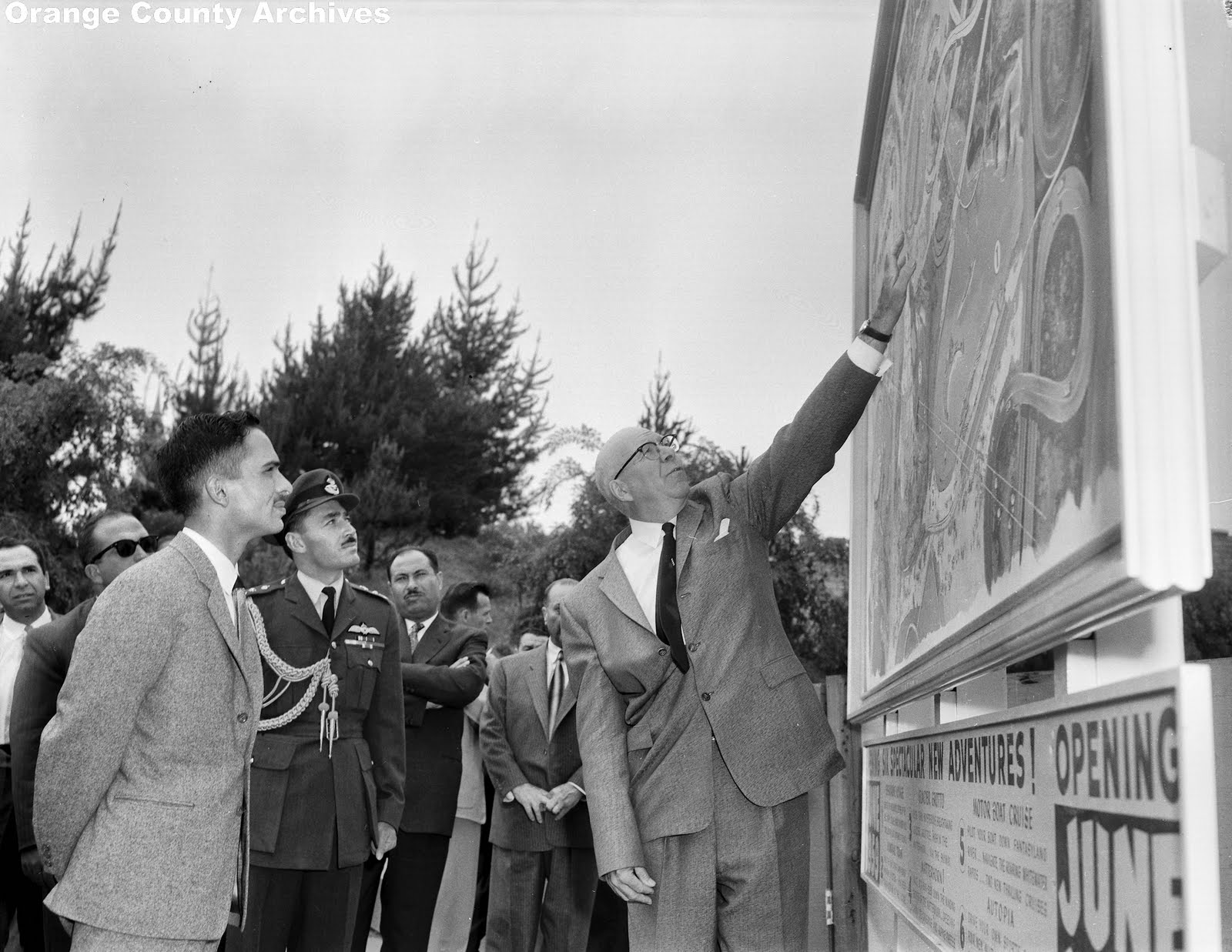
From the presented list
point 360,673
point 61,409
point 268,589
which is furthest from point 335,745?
point 61,409

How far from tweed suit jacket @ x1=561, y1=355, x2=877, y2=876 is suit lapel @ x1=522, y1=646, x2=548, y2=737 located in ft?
6.88

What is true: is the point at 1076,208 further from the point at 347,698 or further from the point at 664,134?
the point at 664,134

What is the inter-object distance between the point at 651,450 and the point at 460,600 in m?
3.44

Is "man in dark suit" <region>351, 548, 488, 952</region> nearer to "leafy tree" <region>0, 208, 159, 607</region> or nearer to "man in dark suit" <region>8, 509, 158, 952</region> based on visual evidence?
"man in dark suit" <region>8, 509, 158, 952</region>

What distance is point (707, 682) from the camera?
284 cm

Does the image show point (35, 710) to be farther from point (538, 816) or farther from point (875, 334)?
point (875, 334)

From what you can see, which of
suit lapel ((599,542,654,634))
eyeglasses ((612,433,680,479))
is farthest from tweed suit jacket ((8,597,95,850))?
eyeglasses ((612,433,680,479))

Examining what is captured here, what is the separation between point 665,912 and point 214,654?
1134 mm

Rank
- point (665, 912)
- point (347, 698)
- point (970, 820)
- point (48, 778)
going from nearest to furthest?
point (970, 820)
point (48, 778)
point (665, 912)
point (347, 698)

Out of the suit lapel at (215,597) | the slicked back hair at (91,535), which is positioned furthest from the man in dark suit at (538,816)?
the suit lapel at (215,597)

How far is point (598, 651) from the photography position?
9.96 feet

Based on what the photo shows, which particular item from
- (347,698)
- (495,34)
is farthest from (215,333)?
(347,698)

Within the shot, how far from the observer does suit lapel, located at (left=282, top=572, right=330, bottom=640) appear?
12.3 ft

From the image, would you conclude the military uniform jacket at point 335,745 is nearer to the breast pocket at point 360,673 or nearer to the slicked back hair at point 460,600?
the breast pocket at point 360,673
